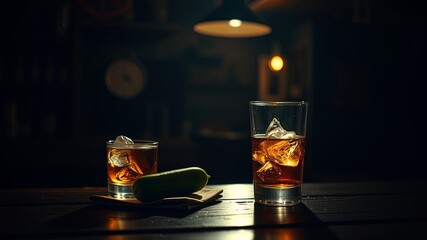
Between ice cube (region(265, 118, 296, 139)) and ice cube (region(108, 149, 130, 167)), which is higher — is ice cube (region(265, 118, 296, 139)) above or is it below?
above

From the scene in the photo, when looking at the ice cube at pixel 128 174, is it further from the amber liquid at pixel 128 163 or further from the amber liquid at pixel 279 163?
the amber liquid at pixel 279 163

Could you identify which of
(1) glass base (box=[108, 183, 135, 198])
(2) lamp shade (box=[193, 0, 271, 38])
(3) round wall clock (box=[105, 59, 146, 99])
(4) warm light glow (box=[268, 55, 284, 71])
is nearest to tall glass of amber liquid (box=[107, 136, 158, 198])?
(1) glass base (box=[108, 183, 135, 198])

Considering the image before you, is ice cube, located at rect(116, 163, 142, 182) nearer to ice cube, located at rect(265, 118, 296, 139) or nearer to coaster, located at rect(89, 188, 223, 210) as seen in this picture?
coaster, located at rect(89, 188, 223, 210)

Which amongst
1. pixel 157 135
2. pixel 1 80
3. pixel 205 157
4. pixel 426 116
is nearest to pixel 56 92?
pixel 1 80

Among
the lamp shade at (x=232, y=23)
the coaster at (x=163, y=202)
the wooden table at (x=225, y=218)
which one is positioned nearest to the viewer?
the wooden table at (x=225, y=218)

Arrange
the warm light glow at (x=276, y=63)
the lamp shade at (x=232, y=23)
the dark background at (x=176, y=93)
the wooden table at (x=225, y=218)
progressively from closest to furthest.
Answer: the wooden table at (x=225, y=218), the lamp shade at (x=232, y=23), the dark background at (x=176, y=93), the warm light glow at (x=276, y=63)

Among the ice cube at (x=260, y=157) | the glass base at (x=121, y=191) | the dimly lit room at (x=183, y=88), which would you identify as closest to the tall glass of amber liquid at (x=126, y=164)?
the glass base at (x=121, y=191)

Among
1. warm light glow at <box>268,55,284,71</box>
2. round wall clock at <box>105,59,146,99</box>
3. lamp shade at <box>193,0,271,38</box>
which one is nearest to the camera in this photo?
lamp shade at <box>193,0,271,38</box>

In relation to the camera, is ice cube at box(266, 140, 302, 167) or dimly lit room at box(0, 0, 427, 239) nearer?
ice cube at box(266, 140, 302, 167)

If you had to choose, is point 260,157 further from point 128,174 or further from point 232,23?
point 232,23
